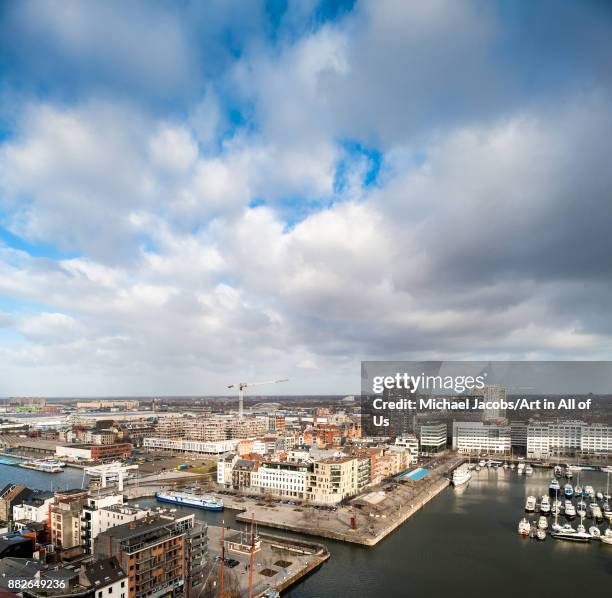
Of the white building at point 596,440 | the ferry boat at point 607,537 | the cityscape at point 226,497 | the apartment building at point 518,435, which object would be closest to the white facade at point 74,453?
the cityscape at point 226,497

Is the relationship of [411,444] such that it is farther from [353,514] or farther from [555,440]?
[353,514]

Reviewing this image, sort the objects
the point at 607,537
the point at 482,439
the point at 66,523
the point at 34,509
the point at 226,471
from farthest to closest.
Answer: the point at 482,439, the point at 226,471, the point at 607,537, the point at 34,509, the point at 66,523

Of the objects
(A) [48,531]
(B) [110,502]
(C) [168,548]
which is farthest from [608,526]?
(A) [48,531]

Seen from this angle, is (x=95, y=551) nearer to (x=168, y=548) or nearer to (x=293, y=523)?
(x=168, y=548)

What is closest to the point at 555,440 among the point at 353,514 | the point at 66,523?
the point at 353,514

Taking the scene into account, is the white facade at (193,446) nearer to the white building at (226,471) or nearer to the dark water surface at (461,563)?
the white building at (226,471)
